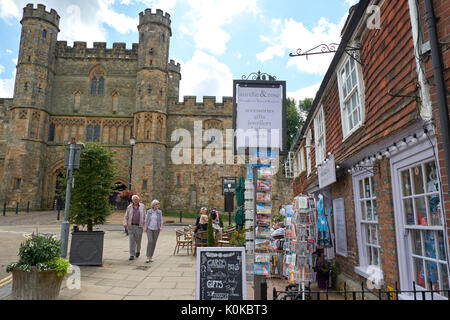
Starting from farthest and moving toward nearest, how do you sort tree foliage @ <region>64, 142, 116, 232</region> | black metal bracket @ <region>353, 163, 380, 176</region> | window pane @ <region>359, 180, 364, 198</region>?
tree foliage @ <region>64, 142, 116, 232</region>
window pane @ <region>359, 180, 364, 198</region>
black metal bracket @ <region>353, 163, 380, 176</region>

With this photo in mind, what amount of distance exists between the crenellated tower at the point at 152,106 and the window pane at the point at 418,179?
2214 cm

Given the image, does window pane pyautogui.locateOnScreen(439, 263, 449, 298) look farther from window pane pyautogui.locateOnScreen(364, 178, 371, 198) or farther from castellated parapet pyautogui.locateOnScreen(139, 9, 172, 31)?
castellated parapet pyautogui.locateOnScreen(139, 9, 172, 31)

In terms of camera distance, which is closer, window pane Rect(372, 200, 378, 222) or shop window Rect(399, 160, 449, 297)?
shop window Rect(399, 160, 449, 297)

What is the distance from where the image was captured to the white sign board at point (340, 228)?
6223 mm

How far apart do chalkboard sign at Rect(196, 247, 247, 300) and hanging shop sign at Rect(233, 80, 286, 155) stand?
57.1 inches

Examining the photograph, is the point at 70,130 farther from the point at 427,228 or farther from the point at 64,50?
the point at 427,228

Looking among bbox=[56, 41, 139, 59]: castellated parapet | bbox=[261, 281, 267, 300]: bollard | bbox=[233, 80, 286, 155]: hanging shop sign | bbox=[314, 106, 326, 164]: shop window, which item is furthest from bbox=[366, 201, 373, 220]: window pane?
bbox=[56, 41, 139, 59]: castellated parapet

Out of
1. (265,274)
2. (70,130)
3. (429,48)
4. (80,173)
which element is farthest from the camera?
(70,130)

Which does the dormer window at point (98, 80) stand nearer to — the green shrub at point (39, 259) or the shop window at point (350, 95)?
the green shrub at point (39, 259)

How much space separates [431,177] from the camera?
3.33 m

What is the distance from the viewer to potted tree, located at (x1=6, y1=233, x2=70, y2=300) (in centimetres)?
424

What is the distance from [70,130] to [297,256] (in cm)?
2664

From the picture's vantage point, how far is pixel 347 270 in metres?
6.02

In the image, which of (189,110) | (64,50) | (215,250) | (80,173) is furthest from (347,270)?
(64,50)
